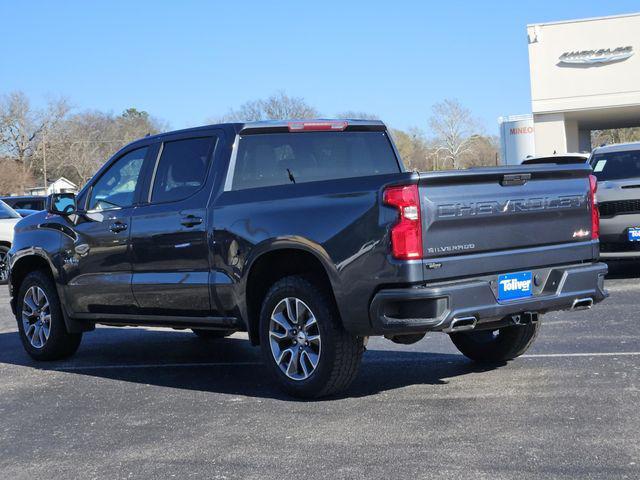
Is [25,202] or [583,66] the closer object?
[25,202]

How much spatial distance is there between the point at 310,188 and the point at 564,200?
5.66 ft

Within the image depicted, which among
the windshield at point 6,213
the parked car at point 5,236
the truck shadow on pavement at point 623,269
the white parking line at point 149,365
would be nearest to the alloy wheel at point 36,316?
the white parking line at point 149,365

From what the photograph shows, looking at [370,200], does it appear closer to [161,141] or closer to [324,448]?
[324,448]

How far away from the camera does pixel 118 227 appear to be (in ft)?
27.3

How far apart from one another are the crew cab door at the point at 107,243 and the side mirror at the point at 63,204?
0.35 feet

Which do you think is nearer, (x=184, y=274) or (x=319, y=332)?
(x=319, y=332)

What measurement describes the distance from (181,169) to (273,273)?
129 centimetres

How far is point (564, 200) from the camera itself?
6.88m

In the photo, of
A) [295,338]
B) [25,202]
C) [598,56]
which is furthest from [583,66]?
[295,338]

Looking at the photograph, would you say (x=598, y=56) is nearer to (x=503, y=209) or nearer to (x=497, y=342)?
(x=497, y=342)

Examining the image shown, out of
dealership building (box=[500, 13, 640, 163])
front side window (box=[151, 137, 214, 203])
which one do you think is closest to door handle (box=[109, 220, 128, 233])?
front side window (box=[151, 137, 214, 203])

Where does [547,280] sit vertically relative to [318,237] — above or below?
below

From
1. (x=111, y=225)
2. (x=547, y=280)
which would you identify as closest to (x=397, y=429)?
→ (x=547, y=280)

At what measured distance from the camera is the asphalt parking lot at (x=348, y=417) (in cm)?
514
